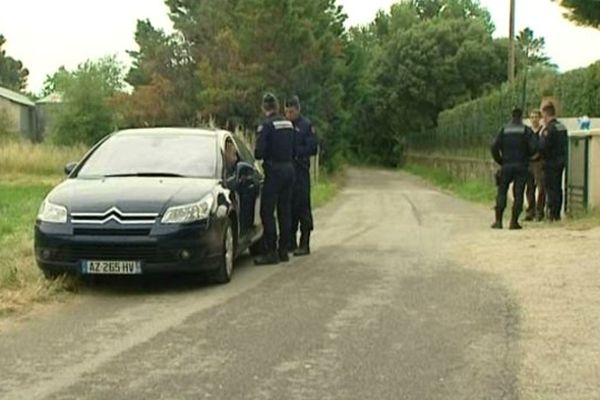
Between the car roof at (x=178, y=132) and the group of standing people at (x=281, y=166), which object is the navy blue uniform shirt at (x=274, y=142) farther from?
the car roof at (x=178, y=132)

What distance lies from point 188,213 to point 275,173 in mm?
2280

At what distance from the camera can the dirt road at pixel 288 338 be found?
231 inches

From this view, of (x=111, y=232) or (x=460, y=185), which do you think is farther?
(x=460, y=185)

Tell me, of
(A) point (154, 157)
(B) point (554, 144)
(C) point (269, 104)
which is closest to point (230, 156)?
(C) point (269, 104)

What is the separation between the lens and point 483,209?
75.1 ft

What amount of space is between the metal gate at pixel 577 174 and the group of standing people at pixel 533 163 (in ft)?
1.87

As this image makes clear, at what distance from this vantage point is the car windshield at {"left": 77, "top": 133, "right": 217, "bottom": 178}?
10086mm

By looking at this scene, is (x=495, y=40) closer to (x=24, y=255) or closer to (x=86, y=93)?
(x=86, y=93)

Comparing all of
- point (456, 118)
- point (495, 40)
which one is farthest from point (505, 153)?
point (495, 40)

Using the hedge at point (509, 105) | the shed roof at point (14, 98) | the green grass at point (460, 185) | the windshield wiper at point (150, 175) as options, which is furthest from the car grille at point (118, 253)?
the shed roof at point (14, 98)

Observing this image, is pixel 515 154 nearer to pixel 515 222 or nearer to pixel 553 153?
pixel 515 222

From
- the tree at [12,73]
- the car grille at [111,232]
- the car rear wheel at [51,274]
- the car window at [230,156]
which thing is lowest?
the car rear wheel at [51,274]

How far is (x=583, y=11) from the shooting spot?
19781 millimetres

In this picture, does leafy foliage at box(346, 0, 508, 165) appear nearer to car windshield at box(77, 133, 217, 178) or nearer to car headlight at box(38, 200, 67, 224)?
car windshield at box(77, 133, 217, 178)
